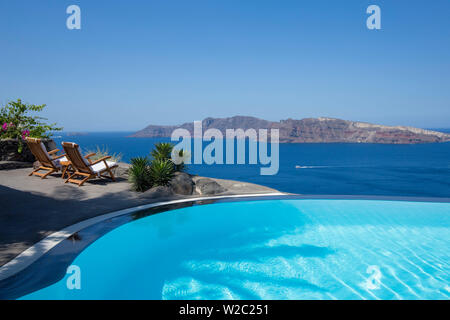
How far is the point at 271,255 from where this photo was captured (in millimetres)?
3740

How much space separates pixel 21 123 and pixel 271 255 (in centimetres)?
977

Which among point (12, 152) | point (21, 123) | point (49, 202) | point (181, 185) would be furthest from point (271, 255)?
point (21, 123)

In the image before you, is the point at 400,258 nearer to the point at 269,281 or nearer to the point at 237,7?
the point at 269,281

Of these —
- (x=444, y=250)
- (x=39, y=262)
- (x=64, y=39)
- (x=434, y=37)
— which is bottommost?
(x=444, y=250)

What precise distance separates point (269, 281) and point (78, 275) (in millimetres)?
1849

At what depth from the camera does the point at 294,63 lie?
34.7 m

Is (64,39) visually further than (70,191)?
Yes

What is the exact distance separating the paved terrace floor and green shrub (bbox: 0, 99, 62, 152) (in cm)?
218

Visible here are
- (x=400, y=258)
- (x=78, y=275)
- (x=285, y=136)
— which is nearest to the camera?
(x=78, y=275)

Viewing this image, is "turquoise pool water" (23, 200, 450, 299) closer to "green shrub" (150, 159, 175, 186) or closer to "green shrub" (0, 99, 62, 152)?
"green shrub" (150, 159, 175, 186)

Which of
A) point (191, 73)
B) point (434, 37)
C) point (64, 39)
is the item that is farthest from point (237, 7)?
point (434, 37)

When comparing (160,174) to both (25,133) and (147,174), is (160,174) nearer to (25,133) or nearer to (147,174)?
(147,174)

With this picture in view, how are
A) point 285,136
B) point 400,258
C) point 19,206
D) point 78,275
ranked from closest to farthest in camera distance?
point 78,275 < point 400,258 < point 19,206 < point 285,136

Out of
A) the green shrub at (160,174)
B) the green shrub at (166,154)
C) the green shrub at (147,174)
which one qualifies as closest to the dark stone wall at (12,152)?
the green shrub at (166,154)
